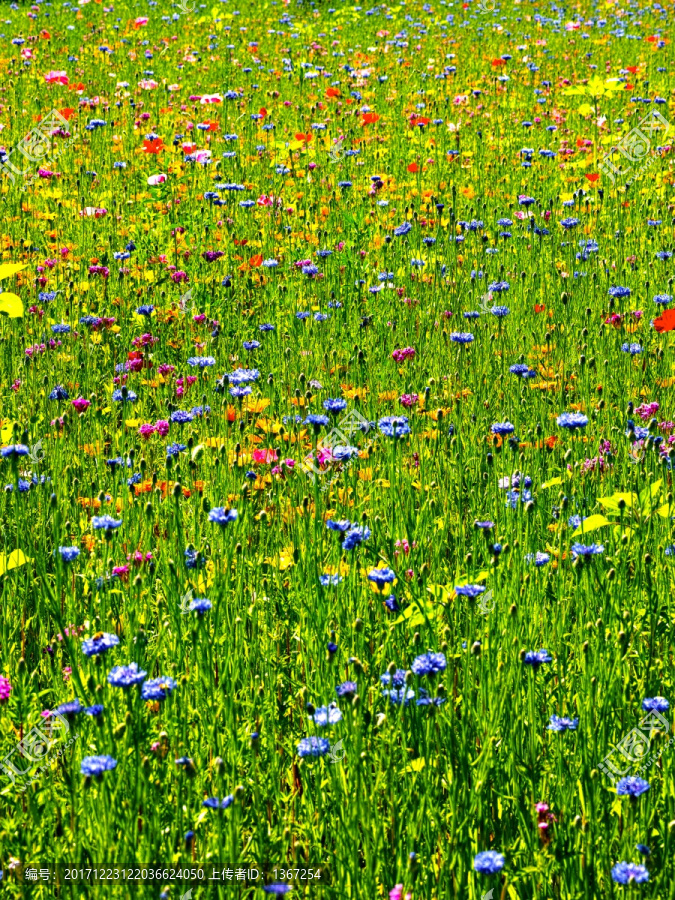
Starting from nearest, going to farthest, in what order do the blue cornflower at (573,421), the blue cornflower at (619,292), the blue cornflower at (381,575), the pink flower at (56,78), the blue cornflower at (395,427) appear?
1. the blue cornflower at (381,575)
2. the blue cornflower at (395,427)
3. the blue cornflower at (573,421)
4. the blue cornflower at (619,292)
5. the pink flower at (56,78)

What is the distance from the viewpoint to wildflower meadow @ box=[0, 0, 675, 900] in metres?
2.04

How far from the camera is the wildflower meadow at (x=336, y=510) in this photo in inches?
80.4

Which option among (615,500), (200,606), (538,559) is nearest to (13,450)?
(200,606)

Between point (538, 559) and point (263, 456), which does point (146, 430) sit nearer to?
point (263, 456)

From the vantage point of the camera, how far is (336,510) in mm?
3301

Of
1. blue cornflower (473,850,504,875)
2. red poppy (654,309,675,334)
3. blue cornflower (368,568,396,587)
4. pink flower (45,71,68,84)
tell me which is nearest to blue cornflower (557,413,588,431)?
red poppy (654,309,675,334)

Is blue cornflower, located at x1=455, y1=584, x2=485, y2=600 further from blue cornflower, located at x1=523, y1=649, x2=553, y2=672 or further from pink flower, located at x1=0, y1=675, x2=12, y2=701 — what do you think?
pink flower, located at x1=0, y1=675, x2=12, y2=701

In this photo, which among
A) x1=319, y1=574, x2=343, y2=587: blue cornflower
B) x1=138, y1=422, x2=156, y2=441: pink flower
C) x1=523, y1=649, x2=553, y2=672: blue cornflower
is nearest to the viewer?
x1=523, y1=649, x2=553, y2=672: blue cornflower

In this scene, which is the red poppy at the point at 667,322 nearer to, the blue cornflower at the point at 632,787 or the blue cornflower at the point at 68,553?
the blue cornflower at the point at 632,787

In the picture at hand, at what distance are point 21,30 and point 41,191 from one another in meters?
6.76

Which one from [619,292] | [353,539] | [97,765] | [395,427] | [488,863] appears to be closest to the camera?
[488,863]

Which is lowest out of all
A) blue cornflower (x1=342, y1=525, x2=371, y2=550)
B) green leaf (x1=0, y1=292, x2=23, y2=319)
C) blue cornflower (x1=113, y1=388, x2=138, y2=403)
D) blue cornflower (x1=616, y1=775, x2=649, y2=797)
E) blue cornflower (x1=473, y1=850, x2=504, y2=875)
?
blue cornflower (x1=473, y1=850, x2=504, y2=875)

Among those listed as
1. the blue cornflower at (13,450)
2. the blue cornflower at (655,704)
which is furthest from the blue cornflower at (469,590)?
the blue cornflower at (13,450)

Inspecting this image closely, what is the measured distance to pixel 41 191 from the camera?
686 cm
